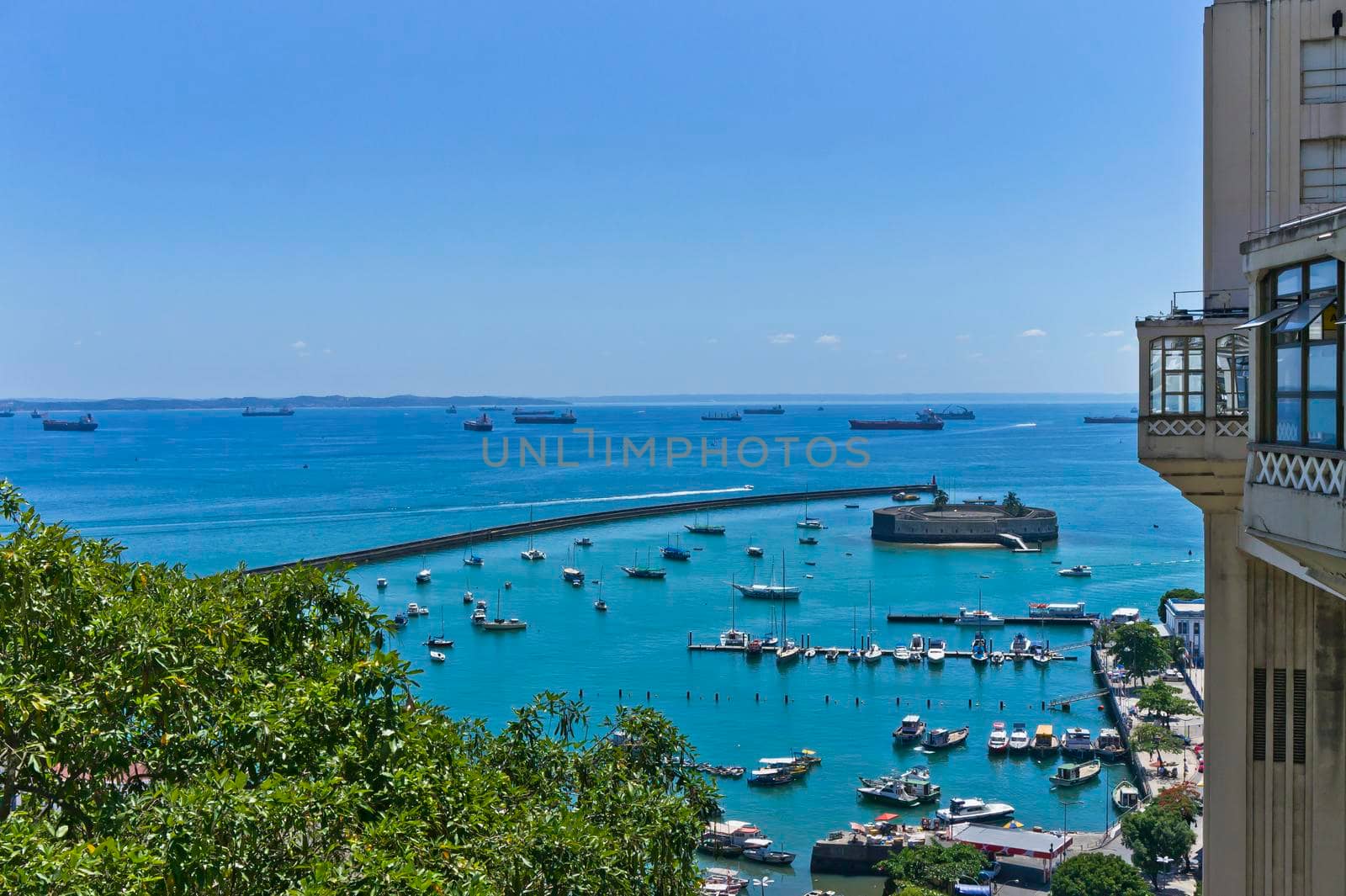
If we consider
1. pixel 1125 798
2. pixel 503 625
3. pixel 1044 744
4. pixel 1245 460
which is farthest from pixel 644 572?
pixel 1245 460

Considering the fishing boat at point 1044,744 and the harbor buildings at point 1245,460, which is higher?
the harbor buildings at point 1245,460

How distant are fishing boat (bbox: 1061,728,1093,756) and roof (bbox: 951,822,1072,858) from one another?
571 centimetres

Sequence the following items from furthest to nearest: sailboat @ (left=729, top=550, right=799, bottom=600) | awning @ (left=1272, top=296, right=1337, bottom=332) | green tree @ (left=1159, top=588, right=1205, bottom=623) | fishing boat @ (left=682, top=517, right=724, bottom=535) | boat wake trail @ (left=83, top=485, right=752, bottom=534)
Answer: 1. boat wake trail @ (left=83, top=485, right=752, bottom=534)
2. fishing boat @ (left=682, top=517, right=724, bottom=535)
3. sailboat @ (left=729, top=550, right=799, bottom=600)
4. green tree @ (left=1159, top=588, right=1205, bottom=623)
5. awning @ (left=1272, top=296, right=1337, bottom=332)

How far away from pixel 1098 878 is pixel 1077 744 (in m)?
9.47

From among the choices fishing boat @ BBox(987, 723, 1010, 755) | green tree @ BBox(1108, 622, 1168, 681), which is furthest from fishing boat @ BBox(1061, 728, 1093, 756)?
green tree @ BBox(1108, 622, 1168, 681)

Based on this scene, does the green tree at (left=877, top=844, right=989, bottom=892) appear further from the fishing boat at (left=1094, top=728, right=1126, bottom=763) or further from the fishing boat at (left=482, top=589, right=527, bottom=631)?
the fishing boat at (left=482, top=589, right=527, bottom=631)

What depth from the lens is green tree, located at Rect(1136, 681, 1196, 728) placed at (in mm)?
27062

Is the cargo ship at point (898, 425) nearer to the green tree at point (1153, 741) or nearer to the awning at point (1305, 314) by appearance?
the green tree at point (1153, 741)

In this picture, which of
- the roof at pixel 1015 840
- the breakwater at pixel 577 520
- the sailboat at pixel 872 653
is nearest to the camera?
the roof at pixel 1015 840

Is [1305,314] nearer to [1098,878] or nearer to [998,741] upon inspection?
[1098,878]

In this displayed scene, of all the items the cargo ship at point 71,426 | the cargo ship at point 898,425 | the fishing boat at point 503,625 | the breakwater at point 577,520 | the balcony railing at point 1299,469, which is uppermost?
the balcony railing at point 1299,469

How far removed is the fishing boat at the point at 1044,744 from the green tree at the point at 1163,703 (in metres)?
2.50

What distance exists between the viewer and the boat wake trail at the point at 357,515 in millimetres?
63719

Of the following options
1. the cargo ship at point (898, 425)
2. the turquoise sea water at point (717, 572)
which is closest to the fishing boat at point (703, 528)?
the turquoise sea water at point (717, 572)
